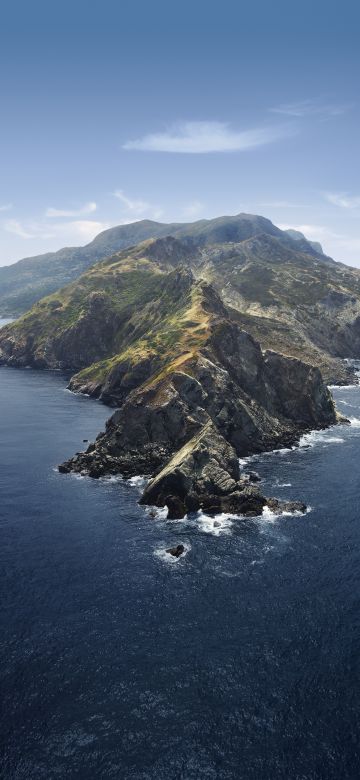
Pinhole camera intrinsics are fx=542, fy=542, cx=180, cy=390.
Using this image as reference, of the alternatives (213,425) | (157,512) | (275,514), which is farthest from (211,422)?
(275,514)

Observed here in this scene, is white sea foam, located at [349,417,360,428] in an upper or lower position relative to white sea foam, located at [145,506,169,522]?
upper

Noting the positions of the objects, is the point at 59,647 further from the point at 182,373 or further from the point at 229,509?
the point at 182,373

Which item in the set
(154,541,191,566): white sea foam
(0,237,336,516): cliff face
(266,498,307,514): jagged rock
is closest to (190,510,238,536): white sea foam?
(0,237,336,516): cliff face

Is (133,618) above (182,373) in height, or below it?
below

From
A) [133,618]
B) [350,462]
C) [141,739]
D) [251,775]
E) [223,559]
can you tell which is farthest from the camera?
[350,462]

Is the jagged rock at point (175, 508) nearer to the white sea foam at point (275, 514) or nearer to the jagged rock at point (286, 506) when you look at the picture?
the white sea foam at point (275, 514)

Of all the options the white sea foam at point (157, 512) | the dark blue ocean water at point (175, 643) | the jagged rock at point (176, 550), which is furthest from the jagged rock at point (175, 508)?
the jagged rock at point (176, 550)

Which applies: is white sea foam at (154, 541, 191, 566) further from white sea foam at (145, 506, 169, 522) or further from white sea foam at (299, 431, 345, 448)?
white sea foam at (299, 431, 345, 448)

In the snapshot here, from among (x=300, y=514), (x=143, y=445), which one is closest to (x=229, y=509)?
(x=300, y=514)
